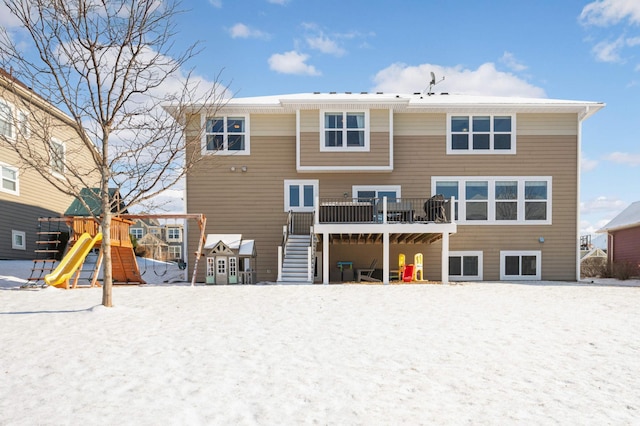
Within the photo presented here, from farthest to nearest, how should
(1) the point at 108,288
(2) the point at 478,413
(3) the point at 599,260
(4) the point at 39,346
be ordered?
(3) the point at 599,260, (1) the point at 108,288, (4) the point at 39,346, (2) the point at 478,413

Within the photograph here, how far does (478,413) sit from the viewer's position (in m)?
4.72

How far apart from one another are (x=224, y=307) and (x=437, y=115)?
11795 millimetres

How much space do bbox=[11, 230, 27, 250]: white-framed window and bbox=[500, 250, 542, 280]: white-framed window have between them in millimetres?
20011

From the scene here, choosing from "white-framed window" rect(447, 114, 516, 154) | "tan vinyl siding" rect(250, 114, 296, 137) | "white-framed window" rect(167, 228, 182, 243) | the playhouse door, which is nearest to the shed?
the playhouse door

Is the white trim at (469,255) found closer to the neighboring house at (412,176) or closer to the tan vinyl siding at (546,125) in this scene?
the neighboring house at (412,176)

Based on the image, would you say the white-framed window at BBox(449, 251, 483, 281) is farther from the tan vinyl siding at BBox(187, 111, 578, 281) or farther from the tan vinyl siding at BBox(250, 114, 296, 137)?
the tan vinyl siding at BBox(250, 114, 296, 137)

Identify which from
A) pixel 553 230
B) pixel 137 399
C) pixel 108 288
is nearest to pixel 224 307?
pixel 108 288

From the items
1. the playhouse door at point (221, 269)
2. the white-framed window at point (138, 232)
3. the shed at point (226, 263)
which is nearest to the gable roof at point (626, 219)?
the shed at point (226, 263)

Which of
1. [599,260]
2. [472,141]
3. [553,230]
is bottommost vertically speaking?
[599,260]

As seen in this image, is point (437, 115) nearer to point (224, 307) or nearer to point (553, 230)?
point (553, 230)

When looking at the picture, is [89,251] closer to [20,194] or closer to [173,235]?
[20,194]

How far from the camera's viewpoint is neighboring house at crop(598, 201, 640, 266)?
78.3ft

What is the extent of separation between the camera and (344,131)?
54.9 feet

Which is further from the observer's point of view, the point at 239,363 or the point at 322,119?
the point at 322,119
